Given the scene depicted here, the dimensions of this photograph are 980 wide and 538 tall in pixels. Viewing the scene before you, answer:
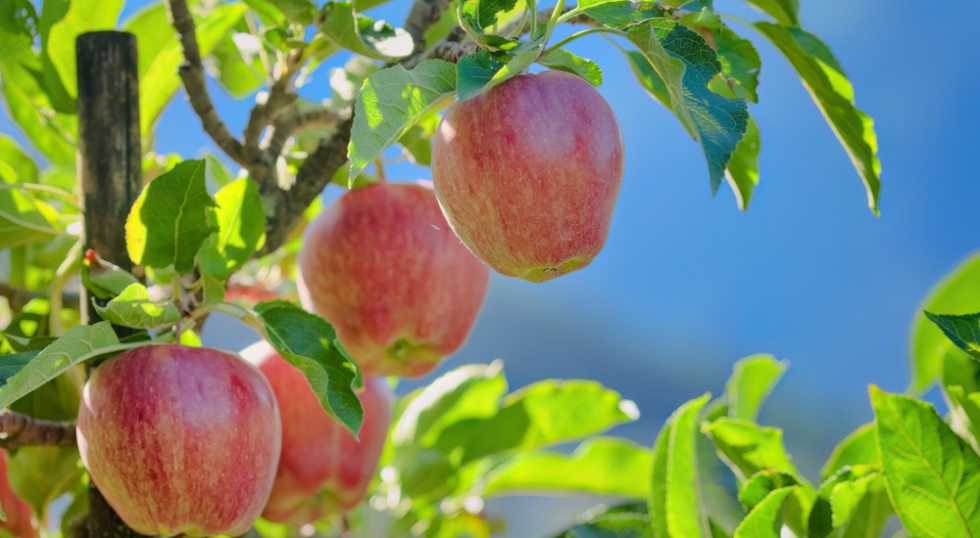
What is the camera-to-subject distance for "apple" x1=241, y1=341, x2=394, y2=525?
749mm

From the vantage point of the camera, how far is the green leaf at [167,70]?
80 centimetres

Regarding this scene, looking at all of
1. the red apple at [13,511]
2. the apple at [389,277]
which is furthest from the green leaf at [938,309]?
the red apple at [13,511]

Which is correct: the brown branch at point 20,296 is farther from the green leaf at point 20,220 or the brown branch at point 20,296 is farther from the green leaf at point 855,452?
the green leaf at point 855,452

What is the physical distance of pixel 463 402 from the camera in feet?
3.18

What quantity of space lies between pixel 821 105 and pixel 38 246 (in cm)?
65

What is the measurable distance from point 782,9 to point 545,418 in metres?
0.46

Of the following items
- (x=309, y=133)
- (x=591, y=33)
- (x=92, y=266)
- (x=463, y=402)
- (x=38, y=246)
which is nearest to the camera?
(x=591, y=33)

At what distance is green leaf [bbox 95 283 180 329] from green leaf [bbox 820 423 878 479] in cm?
45

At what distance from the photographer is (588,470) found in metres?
0.94

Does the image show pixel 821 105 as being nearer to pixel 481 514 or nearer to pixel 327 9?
pixel 327 9

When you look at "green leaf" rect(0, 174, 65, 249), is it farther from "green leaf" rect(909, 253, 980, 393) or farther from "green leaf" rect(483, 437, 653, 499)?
"green leaf" rect(909, 253, 980, 393)

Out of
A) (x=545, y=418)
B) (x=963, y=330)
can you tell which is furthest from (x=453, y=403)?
(x=963, y=330)

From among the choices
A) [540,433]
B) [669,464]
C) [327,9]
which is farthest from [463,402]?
[327,9]

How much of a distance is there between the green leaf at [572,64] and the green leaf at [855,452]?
0.34 metres
